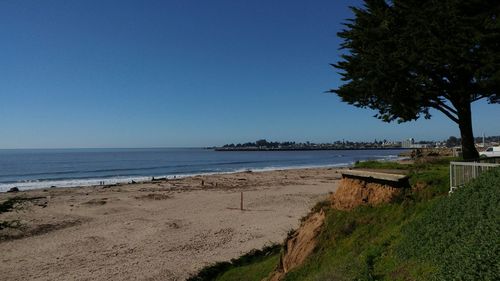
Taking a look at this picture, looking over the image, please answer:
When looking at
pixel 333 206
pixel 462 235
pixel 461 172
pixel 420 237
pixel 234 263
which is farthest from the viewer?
pixel 234 263

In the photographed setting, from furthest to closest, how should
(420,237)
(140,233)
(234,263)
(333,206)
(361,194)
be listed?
(140,233)
(234,263)
(333,206)
(361,194)
(420,237)

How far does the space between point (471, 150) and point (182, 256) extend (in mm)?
14449

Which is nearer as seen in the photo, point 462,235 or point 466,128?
point 462,235

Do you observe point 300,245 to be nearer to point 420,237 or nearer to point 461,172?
point 461,172

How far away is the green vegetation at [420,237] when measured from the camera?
5.89m

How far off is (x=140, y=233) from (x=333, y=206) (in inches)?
608

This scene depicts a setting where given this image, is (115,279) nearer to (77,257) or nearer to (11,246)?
(77,257)

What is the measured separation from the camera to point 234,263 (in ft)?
60.9

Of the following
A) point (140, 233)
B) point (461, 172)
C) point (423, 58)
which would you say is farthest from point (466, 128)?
point (140, 233)

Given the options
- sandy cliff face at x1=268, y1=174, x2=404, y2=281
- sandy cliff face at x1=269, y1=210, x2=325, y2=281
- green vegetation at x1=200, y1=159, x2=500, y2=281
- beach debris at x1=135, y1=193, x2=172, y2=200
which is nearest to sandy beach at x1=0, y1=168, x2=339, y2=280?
beach debris at x1=135, y1=193, x2=172, y2=200

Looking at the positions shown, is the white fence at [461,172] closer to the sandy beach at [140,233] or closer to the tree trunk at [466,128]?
the tree trunk at [466,128]

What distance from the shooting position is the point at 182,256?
20719 mm

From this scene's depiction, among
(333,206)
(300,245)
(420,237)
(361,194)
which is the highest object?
(361,194)

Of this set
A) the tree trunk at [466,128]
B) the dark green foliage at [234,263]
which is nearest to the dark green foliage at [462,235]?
the tree trunk at [466,128]
